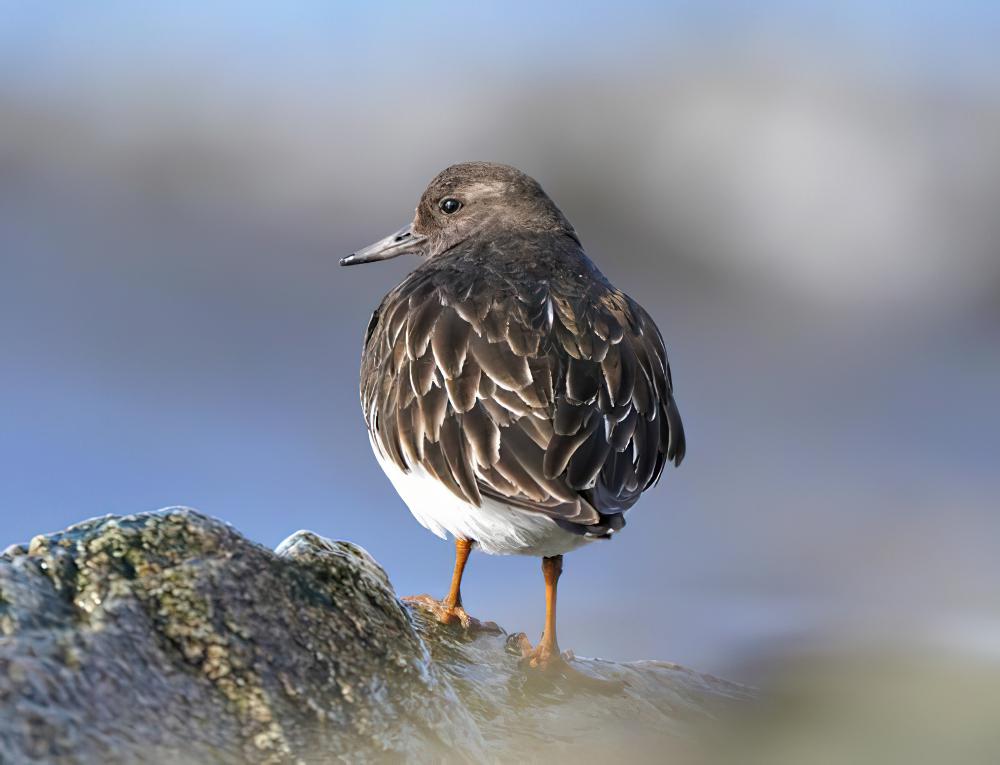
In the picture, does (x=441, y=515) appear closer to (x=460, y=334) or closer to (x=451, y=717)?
(x=460, y=334)

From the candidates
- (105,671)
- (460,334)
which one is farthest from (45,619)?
(460,334)

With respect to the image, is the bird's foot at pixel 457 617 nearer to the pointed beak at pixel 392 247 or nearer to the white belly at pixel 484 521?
the white belly at pixel 484 521

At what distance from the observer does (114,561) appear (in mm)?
3406

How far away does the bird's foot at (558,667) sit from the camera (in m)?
4.66

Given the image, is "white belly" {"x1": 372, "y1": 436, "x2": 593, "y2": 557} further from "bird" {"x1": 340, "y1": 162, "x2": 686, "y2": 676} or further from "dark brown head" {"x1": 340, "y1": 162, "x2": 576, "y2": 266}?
"dark brown head" {"x1": 340, "y1": 162, "x2": 576, "y2": 266}

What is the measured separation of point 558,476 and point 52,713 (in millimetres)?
2121

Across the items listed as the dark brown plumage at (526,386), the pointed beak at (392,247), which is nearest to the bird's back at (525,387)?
the dark brown plumage at (526,386)

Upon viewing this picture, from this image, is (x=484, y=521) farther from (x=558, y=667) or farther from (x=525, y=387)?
(x=558, y=667)

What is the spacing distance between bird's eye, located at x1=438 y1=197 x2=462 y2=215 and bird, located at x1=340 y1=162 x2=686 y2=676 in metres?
0.70

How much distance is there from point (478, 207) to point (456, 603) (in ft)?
7.83

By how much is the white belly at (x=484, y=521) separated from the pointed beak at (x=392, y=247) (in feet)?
6.84

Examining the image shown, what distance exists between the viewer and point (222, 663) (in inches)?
127

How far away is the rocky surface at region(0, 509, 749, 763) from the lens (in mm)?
2912

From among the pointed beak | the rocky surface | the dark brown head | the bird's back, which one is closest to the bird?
the bird's back
